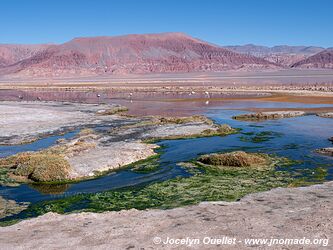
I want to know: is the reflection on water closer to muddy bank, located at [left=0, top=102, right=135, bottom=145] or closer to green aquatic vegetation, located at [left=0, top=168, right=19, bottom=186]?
green aquatic vegetation, located at [left=0, top=168, right=19, bottom=186]

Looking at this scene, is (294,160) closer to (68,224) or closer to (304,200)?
(304,200)

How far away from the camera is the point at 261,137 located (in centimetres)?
2547

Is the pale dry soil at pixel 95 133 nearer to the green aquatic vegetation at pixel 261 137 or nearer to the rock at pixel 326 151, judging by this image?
the green aquatic vegetation at pixel 261 137

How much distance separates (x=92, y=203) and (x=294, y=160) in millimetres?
9827

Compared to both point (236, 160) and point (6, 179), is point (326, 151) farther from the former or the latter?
point (6, 179)

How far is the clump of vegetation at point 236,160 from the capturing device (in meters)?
18.2

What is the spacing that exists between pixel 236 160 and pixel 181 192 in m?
4.45

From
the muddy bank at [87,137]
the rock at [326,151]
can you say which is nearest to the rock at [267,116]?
the muddy bank at [87,137]

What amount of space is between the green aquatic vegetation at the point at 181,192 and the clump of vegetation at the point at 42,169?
2.41 m

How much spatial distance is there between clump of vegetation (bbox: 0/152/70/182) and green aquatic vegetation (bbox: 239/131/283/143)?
11.6m

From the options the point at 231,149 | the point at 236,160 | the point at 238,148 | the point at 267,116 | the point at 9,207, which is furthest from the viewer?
the point at 267,116

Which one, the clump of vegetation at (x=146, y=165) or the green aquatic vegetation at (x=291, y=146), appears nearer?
the clump of vegetation at (x=146, y=165)

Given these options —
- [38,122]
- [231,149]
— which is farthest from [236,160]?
[38,122]

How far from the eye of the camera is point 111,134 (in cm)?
2734
